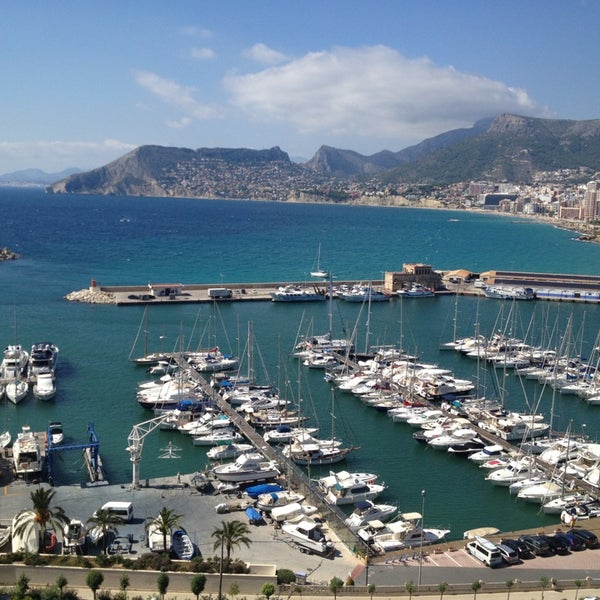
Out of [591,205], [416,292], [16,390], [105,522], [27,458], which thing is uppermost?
[591,205]

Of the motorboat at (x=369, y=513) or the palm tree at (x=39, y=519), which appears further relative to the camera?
the motorboat at (x=369, y=513)

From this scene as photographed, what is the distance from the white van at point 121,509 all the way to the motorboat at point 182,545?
176 cm

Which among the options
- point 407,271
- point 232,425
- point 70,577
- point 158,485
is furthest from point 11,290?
point 70,577

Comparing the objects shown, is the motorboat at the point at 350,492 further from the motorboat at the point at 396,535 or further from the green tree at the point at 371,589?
the green tree at the point at 371,589

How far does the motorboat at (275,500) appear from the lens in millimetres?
22641

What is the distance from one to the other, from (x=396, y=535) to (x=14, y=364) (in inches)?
973

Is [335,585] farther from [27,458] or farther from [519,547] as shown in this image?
[27,458]

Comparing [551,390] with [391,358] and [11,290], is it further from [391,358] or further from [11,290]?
[11,290]

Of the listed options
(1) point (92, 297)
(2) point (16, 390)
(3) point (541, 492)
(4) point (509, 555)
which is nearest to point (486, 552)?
(4) point (509, 555)

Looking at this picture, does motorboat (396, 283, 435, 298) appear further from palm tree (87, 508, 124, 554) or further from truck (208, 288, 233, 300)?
palm tree (87, 508, 124, 554)

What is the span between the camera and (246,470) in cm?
2517

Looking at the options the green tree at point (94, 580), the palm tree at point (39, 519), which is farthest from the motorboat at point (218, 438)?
the green tree at point (94, 580)

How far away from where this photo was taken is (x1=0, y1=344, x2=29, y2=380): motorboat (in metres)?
36.2

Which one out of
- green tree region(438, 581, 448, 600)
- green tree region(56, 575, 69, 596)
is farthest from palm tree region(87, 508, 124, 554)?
green tree region(438, 581, 448, 600)
